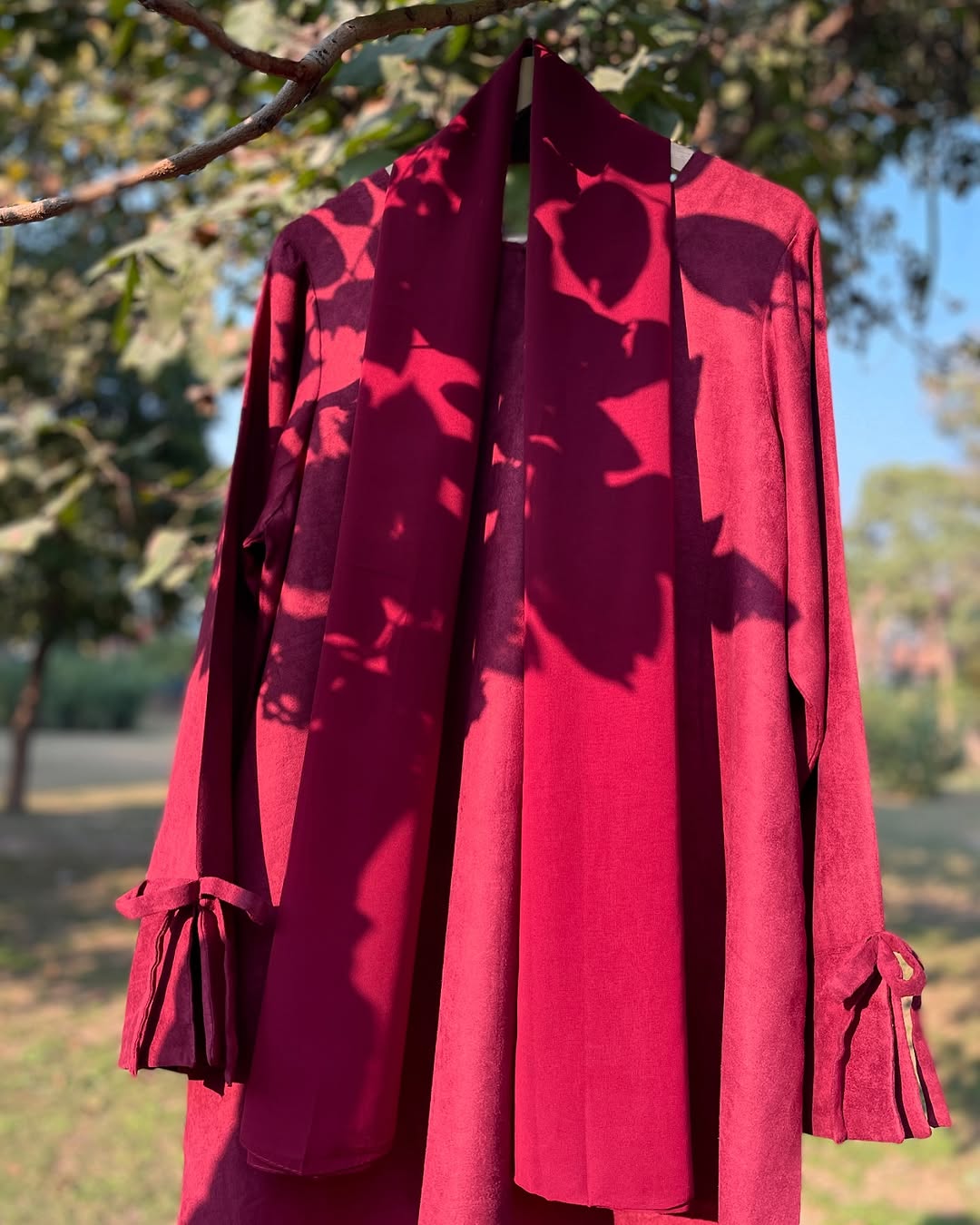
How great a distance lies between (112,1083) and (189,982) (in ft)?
10.3

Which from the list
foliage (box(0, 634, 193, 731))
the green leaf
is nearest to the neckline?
the green leaf

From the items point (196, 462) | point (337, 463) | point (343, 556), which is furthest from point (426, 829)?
point (196, 462)

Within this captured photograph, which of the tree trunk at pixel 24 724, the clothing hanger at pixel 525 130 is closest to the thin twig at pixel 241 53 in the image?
the clothing hanger at pixel 525 130

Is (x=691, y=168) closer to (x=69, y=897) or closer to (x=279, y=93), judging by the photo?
(x=279, y=93)

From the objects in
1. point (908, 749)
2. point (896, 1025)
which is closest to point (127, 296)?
point (896, 1025)

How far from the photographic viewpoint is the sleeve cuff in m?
1.08

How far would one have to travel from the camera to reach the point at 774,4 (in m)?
3.43

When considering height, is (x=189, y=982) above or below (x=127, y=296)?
below

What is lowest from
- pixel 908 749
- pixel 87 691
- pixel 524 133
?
pixel 524 133

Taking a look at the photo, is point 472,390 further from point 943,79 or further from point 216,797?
point 943,79

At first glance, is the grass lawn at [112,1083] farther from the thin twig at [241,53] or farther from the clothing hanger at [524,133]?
the thin twig at [241,53]

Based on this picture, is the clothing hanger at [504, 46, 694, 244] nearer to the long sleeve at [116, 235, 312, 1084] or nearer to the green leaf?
the long sleeve at [116, 235, 312, 1084]

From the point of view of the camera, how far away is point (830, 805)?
1.20 meters

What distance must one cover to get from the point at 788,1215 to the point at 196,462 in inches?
351
